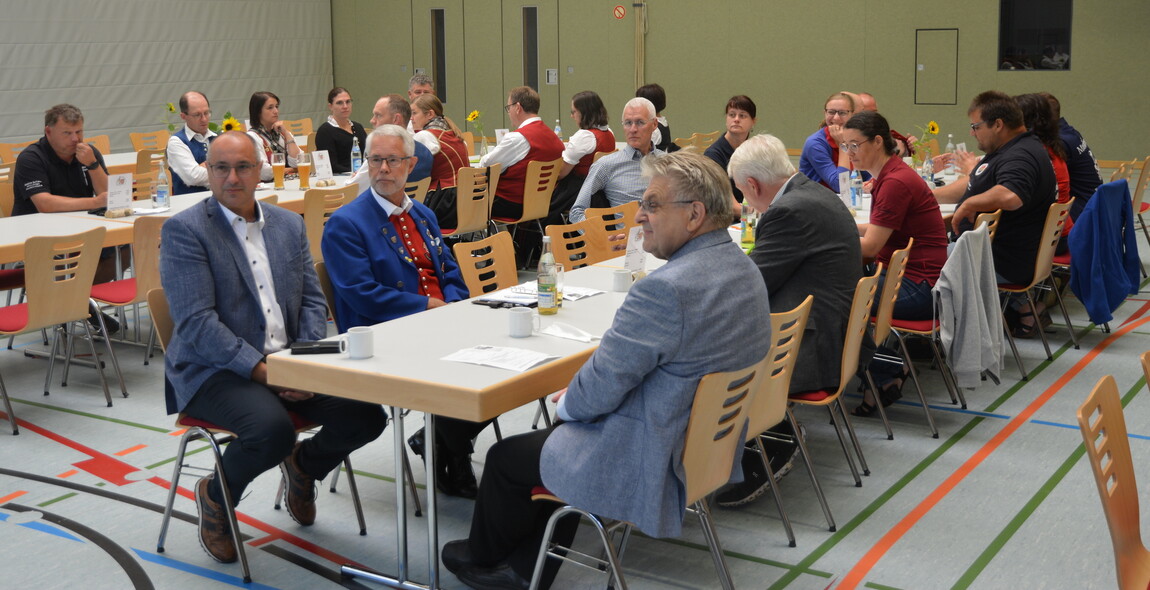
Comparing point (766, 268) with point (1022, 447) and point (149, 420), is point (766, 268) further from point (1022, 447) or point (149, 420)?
point (149, 420)

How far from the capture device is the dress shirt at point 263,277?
12.0ft

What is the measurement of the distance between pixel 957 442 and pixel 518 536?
2.29 meters

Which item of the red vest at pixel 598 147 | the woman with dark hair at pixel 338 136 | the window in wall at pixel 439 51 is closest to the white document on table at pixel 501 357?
the red vest at pixel 598 147

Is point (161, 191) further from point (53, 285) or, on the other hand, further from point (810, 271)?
point (810, 271)

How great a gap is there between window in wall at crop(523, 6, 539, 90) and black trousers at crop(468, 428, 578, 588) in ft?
41.9

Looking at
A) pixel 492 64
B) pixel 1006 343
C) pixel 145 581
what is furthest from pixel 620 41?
pixel 145 581

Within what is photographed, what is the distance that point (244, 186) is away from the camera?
3.65m

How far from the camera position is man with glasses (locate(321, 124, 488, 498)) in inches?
159

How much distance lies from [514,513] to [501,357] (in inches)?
17.1

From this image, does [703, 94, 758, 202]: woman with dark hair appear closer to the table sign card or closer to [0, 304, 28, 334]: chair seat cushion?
the table sign card

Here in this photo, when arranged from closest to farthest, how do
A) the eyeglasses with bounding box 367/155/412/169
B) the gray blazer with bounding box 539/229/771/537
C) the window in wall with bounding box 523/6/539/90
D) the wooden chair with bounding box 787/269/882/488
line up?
the gray blazer with bounding box 539/229/771/537, the wooden chair with bounding box 787/269/882/488, the eyeglasses with bounding box 367/155/412/169, the window in wall with bounding box 523/6/539/90

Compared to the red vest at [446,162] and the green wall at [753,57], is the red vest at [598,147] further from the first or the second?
the green wall at [753,57]

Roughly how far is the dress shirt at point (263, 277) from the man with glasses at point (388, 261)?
34 centimetres

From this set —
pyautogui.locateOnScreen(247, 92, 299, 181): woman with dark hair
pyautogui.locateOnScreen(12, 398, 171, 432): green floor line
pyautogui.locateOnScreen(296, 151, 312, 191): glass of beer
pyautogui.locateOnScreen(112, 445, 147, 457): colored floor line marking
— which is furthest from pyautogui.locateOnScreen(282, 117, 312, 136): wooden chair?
pyautogui.locateOnScreen(112, 445, 147, 457): colored floor line marking
